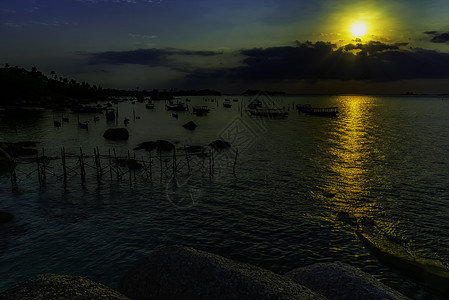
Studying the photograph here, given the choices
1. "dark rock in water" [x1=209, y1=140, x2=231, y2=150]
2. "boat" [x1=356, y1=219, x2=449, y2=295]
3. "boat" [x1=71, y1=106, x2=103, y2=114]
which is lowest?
"boat" [x1=356, y1=219, x2=449, y2=295]

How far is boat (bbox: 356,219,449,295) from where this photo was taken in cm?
1603

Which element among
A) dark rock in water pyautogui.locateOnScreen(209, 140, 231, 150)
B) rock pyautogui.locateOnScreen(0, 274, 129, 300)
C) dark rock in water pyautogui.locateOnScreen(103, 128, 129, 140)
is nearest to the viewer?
rock pyautogui.locateOnScreen(0, 274, 129, 300)

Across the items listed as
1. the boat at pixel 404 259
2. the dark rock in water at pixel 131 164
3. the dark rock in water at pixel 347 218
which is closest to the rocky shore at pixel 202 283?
the boat at pixel 404 259

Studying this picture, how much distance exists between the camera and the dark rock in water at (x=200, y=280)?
870cm

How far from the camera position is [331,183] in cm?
3669

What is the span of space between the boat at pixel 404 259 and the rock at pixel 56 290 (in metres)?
16.7

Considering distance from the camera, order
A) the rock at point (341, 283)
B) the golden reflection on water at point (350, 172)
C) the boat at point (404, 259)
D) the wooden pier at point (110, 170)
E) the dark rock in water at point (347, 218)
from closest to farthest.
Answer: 1. the rock at point (341, 283)
2. the boat at point (404, 259)
3. the dark rock in water at point (347, 218)
4. the golden reflection on water at point (350, 172)
5. the wooden pier at point (110, 170)

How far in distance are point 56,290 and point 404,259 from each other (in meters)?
18.7

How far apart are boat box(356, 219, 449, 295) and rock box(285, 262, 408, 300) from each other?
255 inches

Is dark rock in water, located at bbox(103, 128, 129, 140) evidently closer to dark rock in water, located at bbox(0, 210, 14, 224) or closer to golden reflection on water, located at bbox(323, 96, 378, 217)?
dark rock in water, located at bbox(0, 210, 14, 224)

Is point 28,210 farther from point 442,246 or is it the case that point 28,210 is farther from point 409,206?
point 409,206

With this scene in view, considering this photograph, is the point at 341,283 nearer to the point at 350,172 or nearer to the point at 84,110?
the point at 350,172

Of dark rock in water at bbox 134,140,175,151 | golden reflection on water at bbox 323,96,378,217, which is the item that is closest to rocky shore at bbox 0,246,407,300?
golden reflection on water at bbox 323,96,378,217

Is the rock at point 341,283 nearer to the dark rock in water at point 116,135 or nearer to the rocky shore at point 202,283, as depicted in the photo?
the rocky shore at point 202,283
